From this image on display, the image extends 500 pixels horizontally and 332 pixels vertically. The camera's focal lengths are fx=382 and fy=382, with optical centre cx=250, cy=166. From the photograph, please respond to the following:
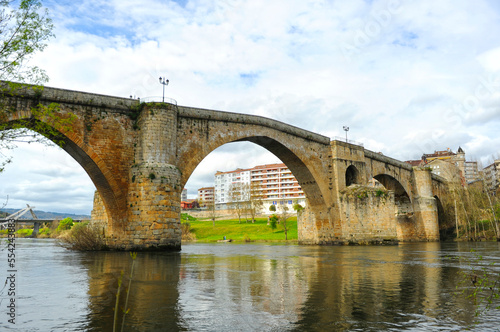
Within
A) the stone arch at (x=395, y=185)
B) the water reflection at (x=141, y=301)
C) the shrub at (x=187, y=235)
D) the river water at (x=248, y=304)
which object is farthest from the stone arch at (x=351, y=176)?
the water reflection at (x=141, y=301)

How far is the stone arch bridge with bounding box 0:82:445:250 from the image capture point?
20.9 m

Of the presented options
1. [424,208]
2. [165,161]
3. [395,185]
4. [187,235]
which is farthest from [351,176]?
[187,235]

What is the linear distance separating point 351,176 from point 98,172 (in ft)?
Answer: 85.0

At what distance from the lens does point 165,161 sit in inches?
886

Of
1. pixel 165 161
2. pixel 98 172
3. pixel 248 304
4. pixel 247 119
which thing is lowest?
pixel 248 304

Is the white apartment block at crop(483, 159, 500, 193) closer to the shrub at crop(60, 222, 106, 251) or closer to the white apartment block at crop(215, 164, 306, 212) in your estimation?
the shrub at crop(60, 222, 106, 251)

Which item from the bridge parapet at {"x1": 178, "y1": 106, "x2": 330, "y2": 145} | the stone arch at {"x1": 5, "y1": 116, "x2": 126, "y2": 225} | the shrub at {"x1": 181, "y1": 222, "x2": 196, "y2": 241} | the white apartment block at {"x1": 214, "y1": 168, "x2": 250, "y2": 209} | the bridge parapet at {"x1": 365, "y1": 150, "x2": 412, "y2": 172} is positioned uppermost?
the white apartment block at {"x1": 214, "y1": 168, "x2": 250, "y2": 209}

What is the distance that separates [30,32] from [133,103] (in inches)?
609

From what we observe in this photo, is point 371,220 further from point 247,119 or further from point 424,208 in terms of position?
point 424,208

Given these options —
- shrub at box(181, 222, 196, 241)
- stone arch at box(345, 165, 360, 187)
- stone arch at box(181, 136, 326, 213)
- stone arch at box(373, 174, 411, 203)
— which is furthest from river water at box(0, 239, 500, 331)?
shrub at box(181, 222, 196, 241)

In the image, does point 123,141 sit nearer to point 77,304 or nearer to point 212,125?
point 212,125

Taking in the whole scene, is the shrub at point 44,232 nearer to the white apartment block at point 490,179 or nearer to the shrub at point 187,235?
the shrub at point 187,235

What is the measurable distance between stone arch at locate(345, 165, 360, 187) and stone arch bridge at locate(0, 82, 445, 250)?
8.55 ft

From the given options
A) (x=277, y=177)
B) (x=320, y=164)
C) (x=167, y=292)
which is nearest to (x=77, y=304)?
(x=167, y=292)
